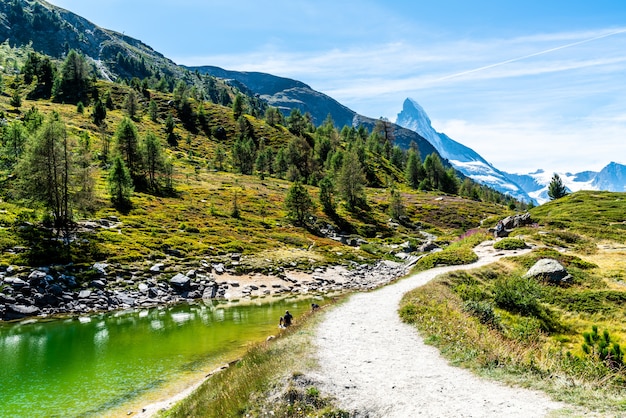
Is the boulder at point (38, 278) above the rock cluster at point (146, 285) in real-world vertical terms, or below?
above

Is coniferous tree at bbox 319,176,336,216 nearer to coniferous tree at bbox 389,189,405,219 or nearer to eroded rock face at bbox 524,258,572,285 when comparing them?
coniferous tree at bbox 389,189,405,219

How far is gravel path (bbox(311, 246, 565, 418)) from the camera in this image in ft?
34.5

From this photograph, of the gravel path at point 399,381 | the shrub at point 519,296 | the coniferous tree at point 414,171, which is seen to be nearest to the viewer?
the gravel path at point 399,381

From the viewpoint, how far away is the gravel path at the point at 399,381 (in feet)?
34.5

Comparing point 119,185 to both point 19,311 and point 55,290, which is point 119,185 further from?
point 19,311

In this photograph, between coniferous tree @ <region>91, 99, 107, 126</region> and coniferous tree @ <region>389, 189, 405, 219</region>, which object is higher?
coniferous tree @ <region>91, 99, 107, 126</region>

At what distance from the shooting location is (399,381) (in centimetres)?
1284

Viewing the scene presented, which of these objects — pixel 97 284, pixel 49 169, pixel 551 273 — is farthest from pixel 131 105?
pixel 551 273

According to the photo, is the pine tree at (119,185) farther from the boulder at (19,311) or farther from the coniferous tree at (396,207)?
the coniferous tree at (396,207)

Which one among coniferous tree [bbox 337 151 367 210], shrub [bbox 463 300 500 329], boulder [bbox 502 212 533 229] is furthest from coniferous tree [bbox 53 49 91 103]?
shrub [bbox 463 300 500 329]

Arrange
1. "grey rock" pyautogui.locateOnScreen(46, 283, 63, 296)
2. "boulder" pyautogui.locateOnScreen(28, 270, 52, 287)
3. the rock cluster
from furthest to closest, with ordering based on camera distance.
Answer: "grey rock" pyautogui.locateOnScreen(46, 283, 63, 296) → "boulder" pyautogui.locateOnScreen(28, 270, 52, 287) → the rock cluster

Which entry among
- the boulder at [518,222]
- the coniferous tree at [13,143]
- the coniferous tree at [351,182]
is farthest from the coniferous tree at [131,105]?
the boulder at [518,222]

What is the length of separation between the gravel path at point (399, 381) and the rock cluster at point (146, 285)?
2982 cm

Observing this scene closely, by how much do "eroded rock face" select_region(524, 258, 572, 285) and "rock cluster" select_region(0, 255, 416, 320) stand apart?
19.3 meters
